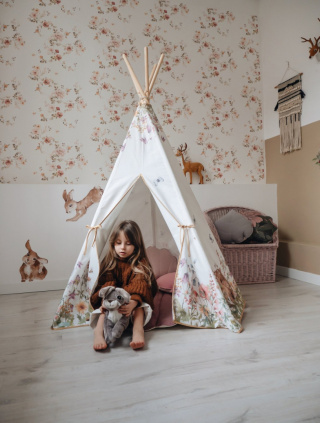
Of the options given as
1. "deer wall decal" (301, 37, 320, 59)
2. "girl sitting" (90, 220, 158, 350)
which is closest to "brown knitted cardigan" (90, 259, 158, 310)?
"girl sitting" (90, 220, 158, 350)

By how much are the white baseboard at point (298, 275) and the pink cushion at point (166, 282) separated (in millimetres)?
1339

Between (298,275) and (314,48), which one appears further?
(298,275)

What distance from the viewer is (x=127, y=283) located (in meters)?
1.99

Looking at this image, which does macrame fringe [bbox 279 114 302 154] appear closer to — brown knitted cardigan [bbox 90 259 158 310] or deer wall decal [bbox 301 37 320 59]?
deer wall decal [bbox 301 37 320 59]

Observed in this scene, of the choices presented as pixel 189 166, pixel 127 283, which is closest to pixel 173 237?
pixel 127 283

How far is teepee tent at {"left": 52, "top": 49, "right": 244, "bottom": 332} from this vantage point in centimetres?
187

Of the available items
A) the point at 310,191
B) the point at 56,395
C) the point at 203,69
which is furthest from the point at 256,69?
the point at 56,395

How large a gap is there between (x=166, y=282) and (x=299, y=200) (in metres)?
1.64

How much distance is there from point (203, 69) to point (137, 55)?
27.8 inches

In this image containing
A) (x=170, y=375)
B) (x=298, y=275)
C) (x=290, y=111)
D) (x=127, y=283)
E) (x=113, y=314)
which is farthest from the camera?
(x=290, y=111)

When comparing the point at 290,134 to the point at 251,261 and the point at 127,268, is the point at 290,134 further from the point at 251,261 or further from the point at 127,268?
the point at 127,268

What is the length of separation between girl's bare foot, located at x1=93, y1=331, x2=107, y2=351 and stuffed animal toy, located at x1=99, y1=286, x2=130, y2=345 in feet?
0.09

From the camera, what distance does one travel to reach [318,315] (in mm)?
2035

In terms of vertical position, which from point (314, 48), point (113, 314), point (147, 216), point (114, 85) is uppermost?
point (314, 48)
